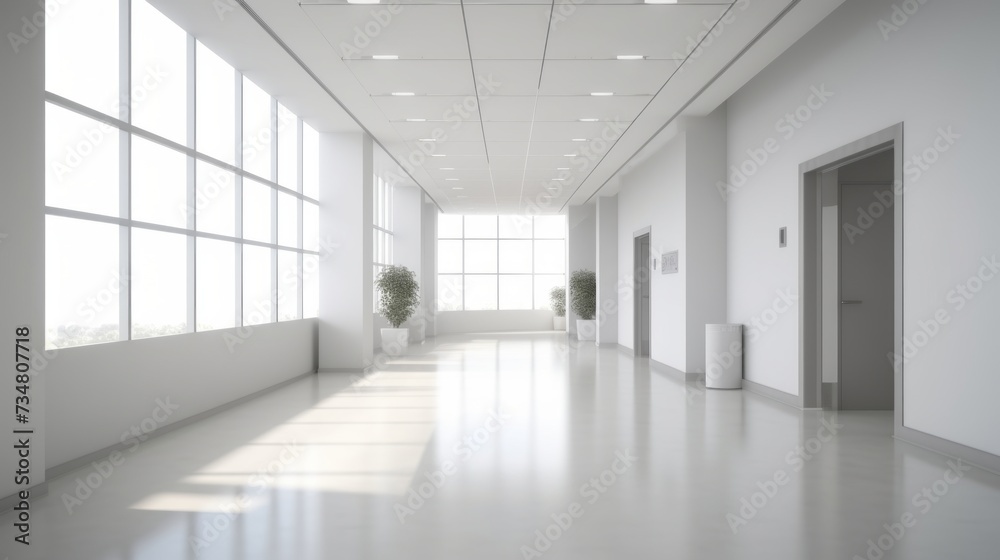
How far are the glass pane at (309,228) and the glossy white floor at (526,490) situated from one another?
163 inches

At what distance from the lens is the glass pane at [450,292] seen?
25.1 m

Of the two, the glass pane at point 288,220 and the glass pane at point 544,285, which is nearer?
the glass pane at point 288,220

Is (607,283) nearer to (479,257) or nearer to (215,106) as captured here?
(479,257)

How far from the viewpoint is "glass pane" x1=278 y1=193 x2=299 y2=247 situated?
35.0 feet

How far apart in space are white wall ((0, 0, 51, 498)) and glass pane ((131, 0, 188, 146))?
210 centimetres

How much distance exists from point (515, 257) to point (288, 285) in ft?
49.7

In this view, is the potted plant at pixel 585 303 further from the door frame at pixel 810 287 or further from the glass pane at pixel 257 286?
the door frame at pixel 810 287

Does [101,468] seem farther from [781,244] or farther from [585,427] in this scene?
[781,244]

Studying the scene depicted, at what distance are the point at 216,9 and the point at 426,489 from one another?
16.7 feet

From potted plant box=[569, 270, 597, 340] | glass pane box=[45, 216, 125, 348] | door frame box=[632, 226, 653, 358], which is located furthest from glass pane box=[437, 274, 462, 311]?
glass pane box=[45, 216, 125, 348]

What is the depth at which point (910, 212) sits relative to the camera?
19.8 feet

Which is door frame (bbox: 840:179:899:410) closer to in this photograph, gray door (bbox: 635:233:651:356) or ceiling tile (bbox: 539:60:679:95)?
ceiling tile (bbox: 539:60:679:95)

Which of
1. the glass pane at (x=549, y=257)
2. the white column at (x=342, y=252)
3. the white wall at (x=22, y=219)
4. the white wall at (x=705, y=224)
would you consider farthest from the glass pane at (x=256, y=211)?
the glass pane at (x=549, y=257)

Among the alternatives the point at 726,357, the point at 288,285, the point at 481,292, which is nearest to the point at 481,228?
the point at 481,292
